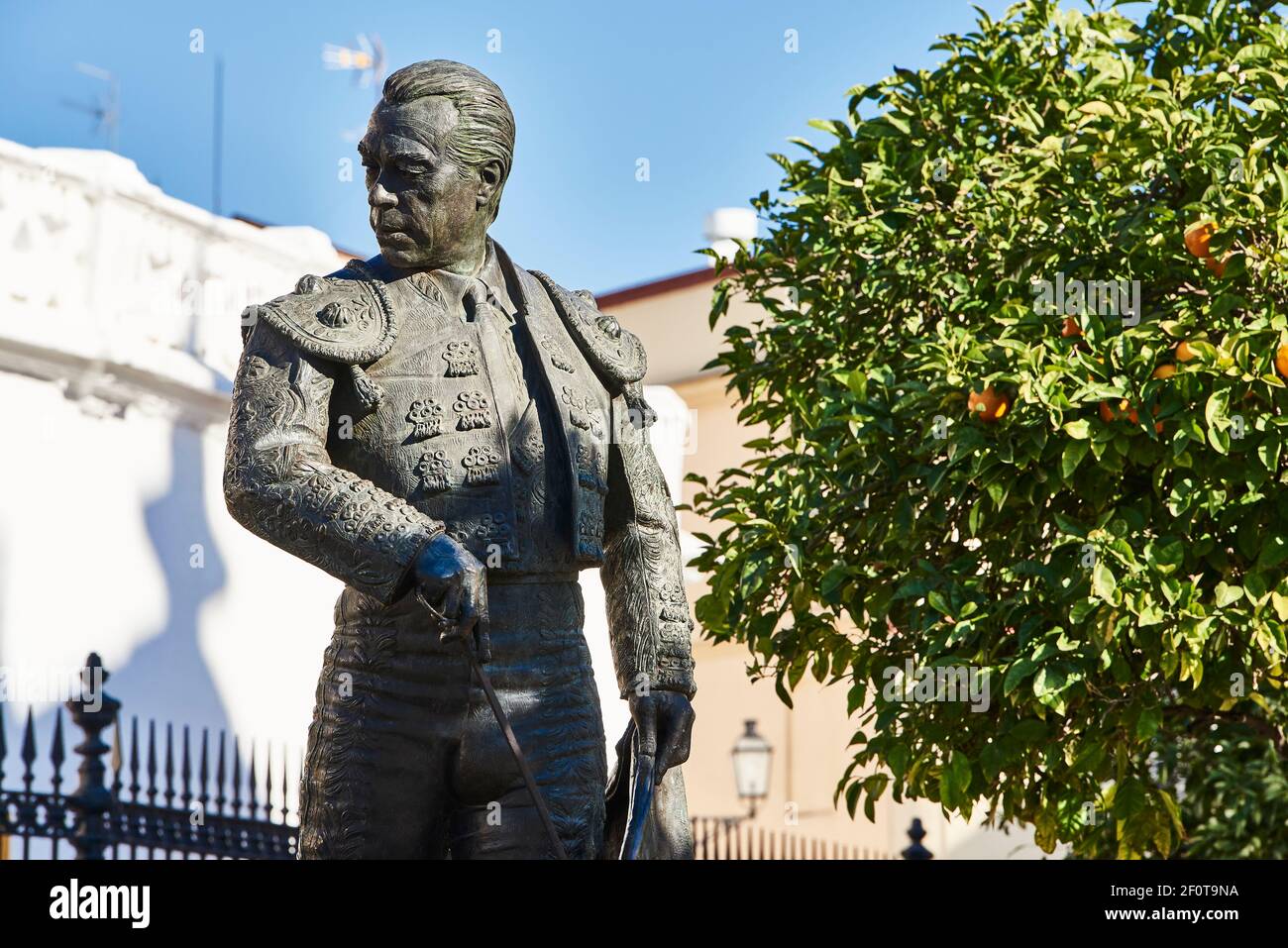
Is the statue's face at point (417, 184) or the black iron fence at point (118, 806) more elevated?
the statue's face at point (417, 184)

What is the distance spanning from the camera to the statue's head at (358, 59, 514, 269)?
4180 millimetres

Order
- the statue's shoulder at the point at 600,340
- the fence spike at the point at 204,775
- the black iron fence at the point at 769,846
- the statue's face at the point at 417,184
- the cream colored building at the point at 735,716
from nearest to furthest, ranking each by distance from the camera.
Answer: the statue's face at the point at 417,184 → the statue's shoulder at the point at 600,340 → the fence spike at the point at 204,775 → the black iron fence at the point at 769,846 → the cream colored building at the point at 735,716

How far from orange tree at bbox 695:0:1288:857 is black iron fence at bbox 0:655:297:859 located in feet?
9.68

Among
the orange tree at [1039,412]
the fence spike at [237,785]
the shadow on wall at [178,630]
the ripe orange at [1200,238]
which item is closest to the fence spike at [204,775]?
the fence spike at [237,785]

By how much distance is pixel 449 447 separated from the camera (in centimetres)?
414

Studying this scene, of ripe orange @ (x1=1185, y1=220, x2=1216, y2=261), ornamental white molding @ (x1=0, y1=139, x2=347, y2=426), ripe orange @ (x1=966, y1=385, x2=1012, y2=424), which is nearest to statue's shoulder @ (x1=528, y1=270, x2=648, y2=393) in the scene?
ripe orange @ (x1=966, y1=385, x2=1012, y2=424)

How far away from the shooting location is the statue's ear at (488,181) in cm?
428

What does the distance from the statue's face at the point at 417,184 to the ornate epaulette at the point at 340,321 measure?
0.41ft

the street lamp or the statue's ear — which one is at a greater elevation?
the statue's ear

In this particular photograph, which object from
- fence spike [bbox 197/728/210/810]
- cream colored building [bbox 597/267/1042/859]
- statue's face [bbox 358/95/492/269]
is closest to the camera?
statue's face [bbox 358/95/492/269]

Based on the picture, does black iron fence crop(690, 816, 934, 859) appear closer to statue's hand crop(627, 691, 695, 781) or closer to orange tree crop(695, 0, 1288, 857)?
orange tree crop(695, 0, 1288, 857)

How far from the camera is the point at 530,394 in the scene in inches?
170

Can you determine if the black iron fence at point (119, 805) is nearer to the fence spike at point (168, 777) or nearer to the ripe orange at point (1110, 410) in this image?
the fence spike at point (168, 777)
